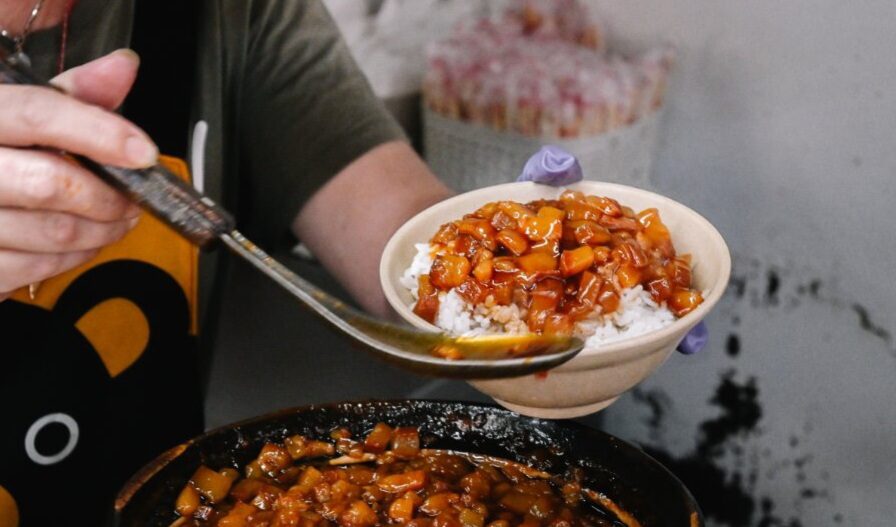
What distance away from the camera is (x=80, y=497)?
1616mm

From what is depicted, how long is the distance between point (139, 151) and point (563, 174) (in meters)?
0.61

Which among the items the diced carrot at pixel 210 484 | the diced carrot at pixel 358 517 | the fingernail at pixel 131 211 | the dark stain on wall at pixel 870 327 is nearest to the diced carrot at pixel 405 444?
the diced carrot at pixel 358 517

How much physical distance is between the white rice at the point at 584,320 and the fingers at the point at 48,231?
1.41ft

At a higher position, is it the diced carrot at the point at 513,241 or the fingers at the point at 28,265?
the diced carrot at the point at 513,241

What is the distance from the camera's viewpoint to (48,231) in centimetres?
107

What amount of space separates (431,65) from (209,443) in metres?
2.00

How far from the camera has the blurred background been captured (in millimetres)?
2451

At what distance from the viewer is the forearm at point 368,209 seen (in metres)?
1.82

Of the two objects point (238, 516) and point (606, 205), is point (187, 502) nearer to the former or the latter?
point (238, 516)

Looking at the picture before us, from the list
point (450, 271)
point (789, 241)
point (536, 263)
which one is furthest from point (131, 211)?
point (789, 241)

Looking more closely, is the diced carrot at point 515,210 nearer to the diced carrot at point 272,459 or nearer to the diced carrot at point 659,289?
the diced carrot at point 659,289

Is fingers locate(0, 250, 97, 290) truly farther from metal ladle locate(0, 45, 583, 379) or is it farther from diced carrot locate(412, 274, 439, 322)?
diced carrot locate(412, 274, 439, 322)

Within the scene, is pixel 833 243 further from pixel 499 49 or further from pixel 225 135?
pixel 225 135

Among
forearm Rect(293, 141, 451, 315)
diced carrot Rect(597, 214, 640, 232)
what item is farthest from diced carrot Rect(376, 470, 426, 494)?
forearm Rect(293, 141, 451, 315)
